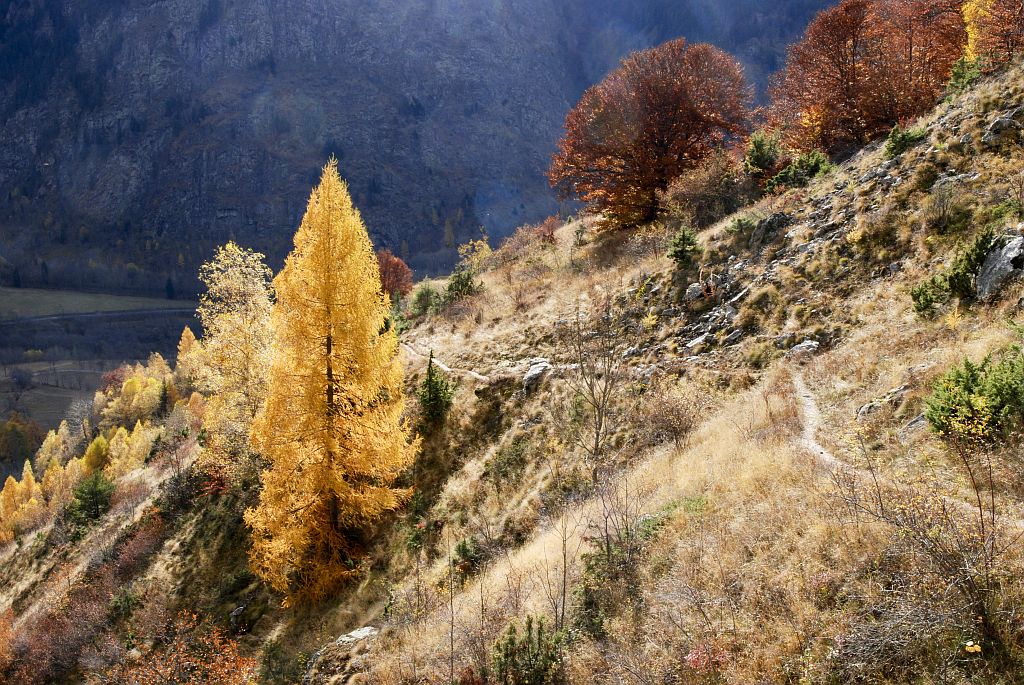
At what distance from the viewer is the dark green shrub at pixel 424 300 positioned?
28.9 m

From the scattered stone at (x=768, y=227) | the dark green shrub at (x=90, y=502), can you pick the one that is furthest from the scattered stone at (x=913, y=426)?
the dark green shrub at (x=90, y=502)

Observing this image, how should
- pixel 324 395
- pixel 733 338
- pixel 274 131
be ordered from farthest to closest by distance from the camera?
pixel 274 131, pixel 733 338, pixel 324 395

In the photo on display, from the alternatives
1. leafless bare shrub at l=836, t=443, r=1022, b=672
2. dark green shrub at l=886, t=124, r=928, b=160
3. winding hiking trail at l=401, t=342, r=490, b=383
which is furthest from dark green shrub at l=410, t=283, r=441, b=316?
leafless bare shrub at l=836, t=443, r=1022, b=672

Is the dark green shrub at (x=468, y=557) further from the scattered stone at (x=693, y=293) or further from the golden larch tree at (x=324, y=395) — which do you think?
the scattered stone at (x=693, y=293)

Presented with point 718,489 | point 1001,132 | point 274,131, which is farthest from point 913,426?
point 274,131

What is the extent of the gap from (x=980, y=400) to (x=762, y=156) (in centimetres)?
2039

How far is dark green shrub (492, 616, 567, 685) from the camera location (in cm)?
709

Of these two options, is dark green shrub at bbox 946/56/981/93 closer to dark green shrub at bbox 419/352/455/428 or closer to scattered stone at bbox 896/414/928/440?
scattered stone at bbox 896/414/928/440

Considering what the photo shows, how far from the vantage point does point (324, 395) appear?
13.2 meters

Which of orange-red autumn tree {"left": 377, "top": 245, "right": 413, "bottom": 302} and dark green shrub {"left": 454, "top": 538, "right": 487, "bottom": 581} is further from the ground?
orange-red autumn tree {"left": 377, "top": 245, "right": 413, "bottom": 302}

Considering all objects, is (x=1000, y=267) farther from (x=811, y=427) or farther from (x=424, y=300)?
(x=424, y=300)

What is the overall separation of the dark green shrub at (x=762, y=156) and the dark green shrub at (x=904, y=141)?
23.0 feet

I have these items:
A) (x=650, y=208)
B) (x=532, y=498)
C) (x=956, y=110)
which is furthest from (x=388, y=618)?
(x=650, y=208)

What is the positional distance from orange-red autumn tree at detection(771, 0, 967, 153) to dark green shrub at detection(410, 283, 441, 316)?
748 inches
